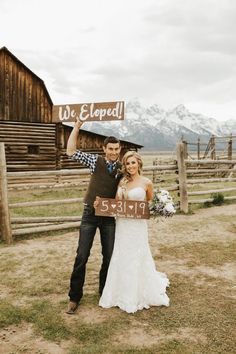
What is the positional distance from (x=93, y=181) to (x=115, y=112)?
0.82 meters

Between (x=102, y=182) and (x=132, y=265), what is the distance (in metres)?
1.03

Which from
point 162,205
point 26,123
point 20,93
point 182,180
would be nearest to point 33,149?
point 26,123

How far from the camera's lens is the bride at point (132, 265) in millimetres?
4441

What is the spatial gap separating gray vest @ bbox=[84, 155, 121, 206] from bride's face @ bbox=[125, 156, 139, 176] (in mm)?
157

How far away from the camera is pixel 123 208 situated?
14.3ft

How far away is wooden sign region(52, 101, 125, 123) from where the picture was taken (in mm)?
4141

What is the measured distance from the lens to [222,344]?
12.3 feet

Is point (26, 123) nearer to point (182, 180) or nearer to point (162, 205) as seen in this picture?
point (182, 180)

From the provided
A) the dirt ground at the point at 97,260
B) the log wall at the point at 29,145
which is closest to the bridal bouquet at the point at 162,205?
the dirt ground at the point at 97,260

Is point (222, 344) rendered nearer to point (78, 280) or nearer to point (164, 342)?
point (164, 342)

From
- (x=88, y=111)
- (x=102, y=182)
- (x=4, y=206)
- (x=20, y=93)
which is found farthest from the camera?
(x=20, y=93)

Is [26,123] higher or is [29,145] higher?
[26,123]

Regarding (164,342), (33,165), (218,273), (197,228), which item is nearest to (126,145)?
(33,165)

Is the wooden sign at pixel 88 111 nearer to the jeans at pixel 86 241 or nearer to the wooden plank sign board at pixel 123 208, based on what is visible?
the wooden plank sign board at pixel 123 208
